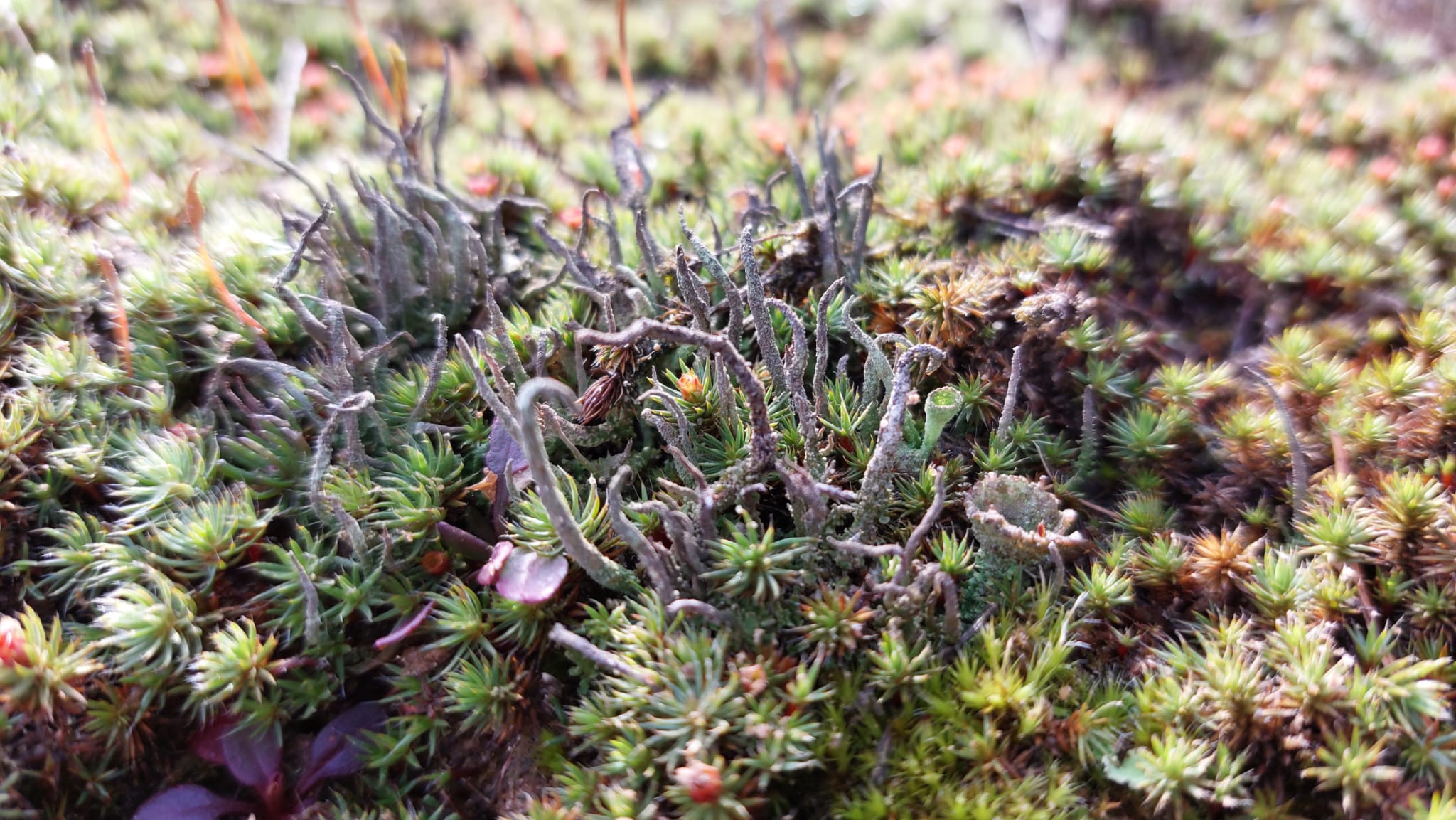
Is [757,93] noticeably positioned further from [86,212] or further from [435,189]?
[86,212]

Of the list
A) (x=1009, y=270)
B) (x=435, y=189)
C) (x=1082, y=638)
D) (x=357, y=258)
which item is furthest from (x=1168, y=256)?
(x=357, y=258)

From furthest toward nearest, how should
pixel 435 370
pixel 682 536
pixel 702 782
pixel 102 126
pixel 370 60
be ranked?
pixel 370 60, pixel 102 126, pixel 435 370, pixel 682 536, pixel 702 782

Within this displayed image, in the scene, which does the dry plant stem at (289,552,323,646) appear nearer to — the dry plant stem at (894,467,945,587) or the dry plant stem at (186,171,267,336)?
the dry plant stem at (186,171,267,336)

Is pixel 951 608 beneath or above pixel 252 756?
above

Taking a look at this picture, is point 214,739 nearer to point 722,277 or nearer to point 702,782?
point 702,782

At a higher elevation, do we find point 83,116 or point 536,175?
point 83,116

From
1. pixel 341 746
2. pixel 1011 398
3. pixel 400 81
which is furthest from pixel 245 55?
pixel 1011 398
